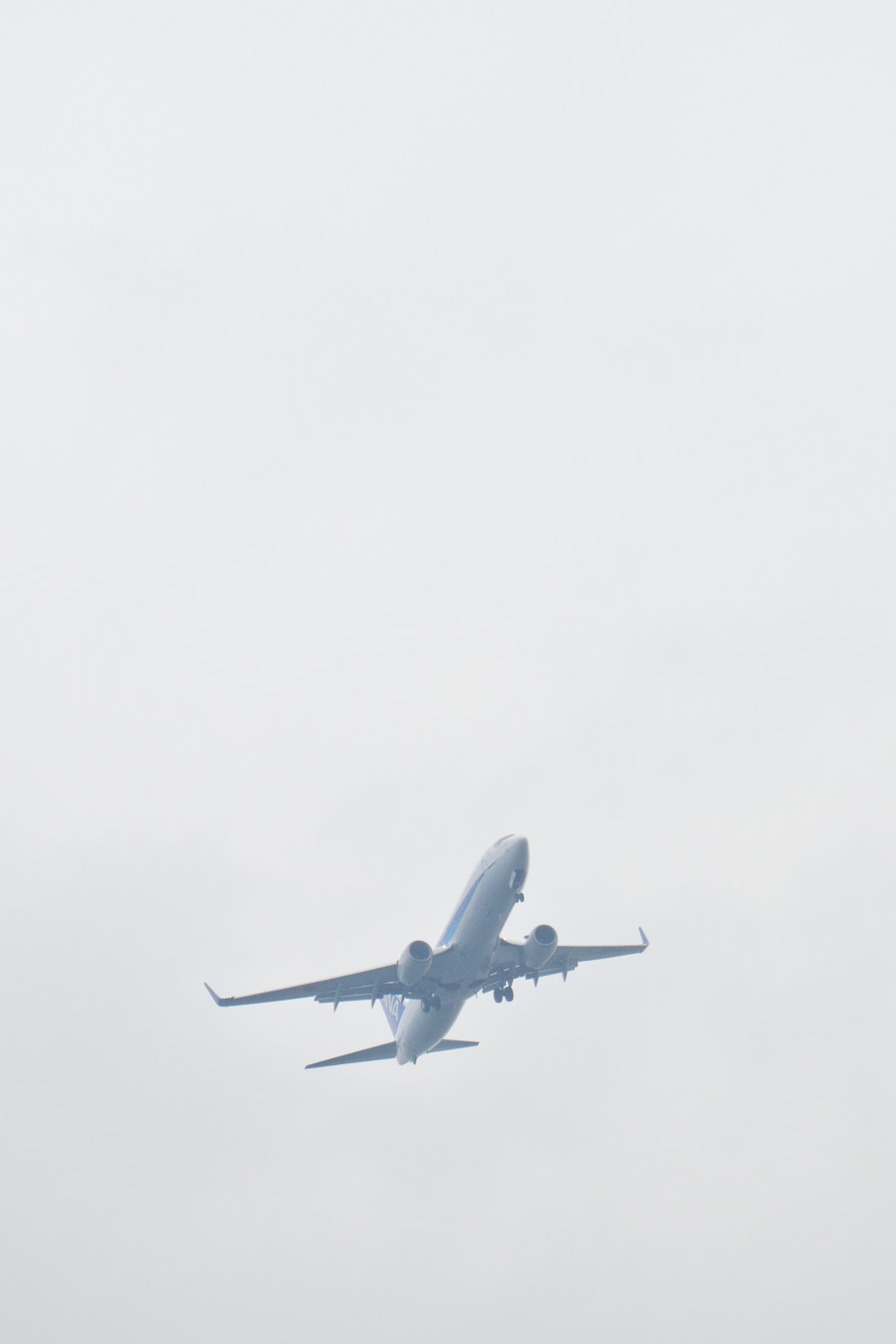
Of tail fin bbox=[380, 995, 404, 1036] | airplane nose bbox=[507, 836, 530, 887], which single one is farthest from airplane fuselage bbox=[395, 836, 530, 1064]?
tail fin bbox=[380, 995, 404, 1036]

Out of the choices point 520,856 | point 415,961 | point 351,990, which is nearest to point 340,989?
point 351,990

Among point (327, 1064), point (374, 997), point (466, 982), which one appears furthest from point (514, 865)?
point (327, 1064)

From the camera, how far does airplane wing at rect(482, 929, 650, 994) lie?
193ft

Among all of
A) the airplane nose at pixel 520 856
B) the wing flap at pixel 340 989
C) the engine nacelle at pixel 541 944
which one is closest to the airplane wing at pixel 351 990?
the wing flap at pixel 340 989

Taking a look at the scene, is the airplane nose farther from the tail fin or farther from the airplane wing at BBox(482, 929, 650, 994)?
the tail fin

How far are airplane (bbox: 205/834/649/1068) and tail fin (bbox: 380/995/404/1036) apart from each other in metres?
1.54

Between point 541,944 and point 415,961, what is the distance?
17.5 ft

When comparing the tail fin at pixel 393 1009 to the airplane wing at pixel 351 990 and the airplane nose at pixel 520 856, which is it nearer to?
the airplane wing at pixel 351 990

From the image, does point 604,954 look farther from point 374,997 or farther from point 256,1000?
point 256,1000

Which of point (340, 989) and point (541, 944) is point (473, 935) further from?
point (340, 989)

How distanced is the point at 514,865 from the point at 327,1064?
17.3 m

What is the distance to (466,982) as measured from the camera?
56.8 metres

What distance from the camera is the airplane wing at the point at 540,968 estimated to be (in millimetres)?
58969

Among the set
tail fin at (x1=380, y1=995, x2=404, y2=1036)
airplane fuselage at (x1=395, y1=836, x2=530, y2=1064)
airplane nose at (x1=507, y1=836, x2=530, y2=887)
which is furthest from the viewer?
tail fin at (x1=380, y1=995, x2=404, y2=1036)
